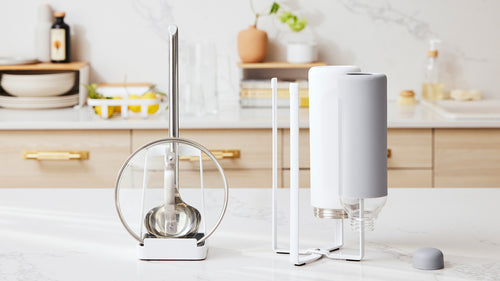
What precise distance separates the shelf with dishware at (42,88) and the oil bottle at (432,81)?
5.00 ft

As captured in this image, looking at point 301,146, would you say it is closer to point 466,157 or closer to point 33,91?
point 466,157

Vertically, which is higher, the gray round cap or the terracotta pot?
the terracotta pot

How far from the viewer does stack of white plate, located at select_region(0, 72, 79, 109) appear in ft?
10.5

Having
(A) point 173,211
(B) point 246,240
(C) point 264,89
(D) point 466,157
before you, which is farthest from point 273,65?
(A) point 173,211

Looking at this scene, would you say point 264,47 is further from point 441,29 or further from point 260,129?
point 441,29

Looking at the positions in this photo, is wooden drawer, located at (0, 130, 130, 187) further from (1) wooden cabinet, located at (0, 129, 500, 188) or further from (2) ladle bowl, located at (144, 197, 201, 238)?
(2) ladle bowl, located at (144, 197, 201, 238)

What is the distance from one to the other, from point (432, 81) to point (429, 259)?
2.32m

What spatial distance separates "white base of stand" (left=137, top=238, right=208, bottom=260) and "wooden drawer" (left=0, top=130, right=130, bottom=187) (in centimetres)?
168

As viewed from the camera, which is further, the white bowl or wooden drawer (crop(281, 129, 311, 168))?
the white bowl

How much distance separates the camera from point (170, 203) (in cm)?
127

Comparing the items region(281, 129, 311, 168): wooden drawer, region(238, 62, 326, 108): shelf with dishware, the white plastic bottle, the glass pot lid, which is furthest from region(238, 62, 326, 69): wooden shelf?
the glass pot lid

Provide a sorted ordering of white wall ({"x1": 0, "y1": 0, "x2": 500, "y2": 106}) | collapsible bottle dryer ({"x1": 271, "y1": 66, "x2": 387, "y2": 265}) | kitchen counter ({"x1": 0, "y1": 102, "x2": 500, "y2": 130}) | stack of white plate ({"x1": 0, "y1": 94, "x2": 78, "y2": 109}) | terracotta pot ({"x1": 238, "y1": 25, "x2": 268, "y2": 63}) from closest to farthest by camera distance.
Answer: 1. collapsible bottle dryer ({"x1": 271, "y1": 66, "x2": 387, "y2": 265})
2. kitchen counter ({"x1": 0, "y1": 102, "x2": 500, "y2": 130})
3. stack of white plate ({"x1": 0, "y1": 94, "x2": 78, "y2": 109})
4. terracotta pot ({"x1": 238, "y1": 25, "x2": 268, "y2": 63})
5. white wall ({"x1": 0, "y1": 0, "x2": 500, "y2": 106})

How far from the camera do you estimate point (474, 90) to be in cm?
345

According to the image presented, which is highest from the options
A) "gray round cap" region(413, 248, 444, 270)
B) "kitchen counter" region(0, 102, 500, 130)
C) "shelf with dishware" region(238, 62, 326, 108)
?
"shelf with dishware" region(238, 62, 326, 108)
